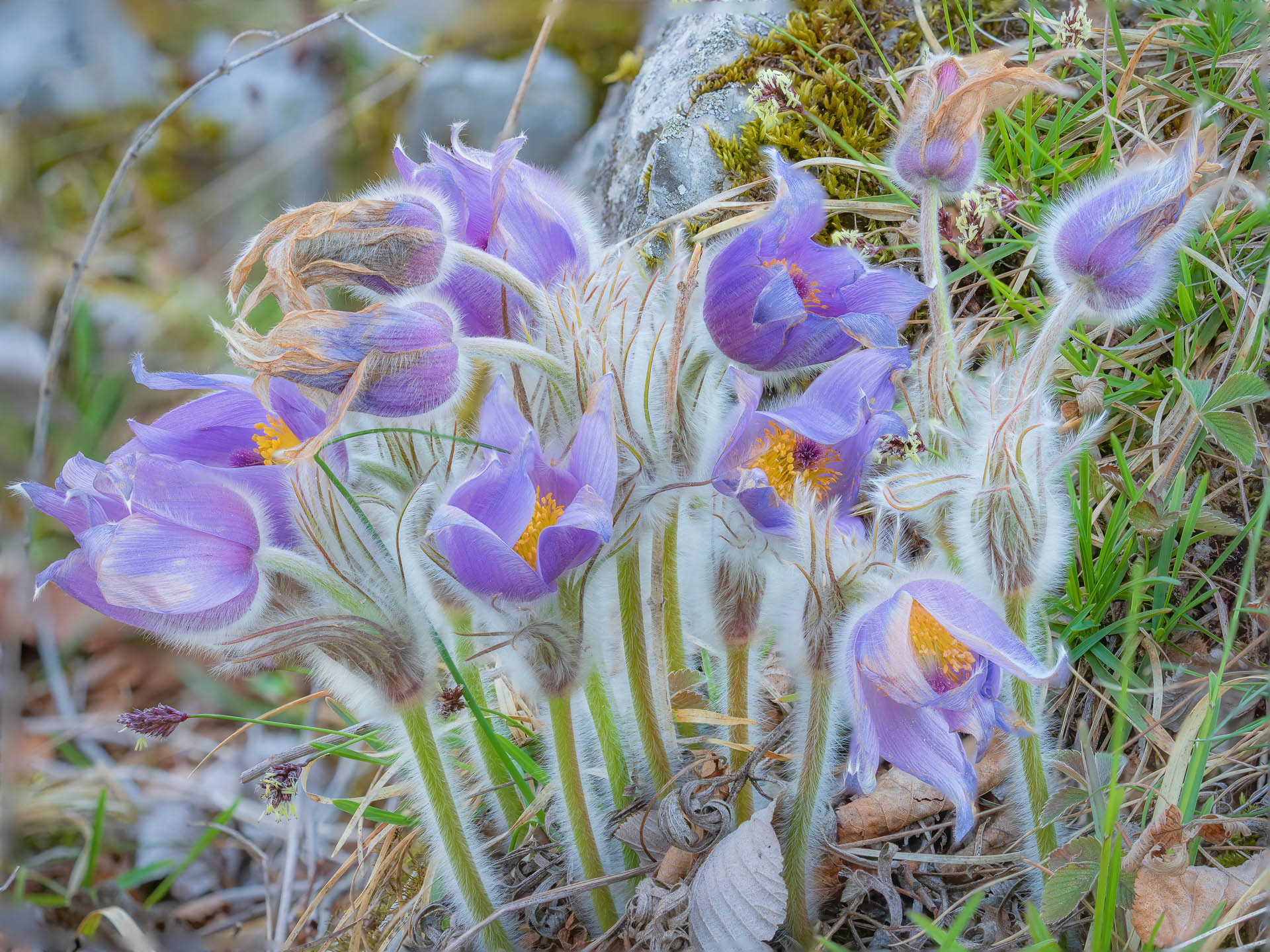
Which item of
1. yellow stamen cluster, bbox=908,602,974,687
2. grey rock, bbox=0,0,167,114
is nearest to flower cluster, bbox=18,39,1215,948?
yellow stamen cluster, bbox=908,602,974,687

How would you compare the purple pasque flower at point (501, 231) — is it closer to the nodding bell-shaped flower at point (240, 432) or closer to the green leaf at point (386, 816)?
the nodding bell-shaped flower at point (240, 432)

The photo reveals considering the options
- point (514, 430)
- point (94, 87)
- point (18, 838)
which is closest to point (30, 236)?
point (94, 87)

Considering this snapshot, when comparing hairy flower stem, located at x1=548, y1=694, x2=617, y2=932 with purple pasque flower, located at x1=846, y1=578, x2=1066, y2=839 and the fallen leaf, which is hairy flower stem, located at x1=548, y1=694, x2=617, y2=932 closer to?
the fallen leaf

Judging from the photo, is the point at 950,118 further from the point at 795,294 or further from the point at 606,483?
the point at 606,483

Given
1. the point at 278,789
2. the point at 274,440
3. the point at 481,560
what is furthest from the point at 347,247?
the point at 278,789

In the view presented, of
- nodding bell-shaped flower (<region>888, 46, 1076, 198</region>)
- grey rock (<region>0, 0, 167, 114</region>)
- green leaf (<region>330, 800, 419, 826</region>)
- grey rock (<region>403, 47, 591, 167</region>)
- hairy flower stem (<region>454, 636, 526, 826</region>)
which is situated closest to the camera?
nodding bell-shaped flower (<region>888, 46, 1076, 198</region>)

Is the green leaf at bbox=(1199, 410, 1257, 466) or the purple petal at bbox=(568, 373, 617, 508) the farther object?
the green leaf at bbox=(1199, 410, 1257, 466)

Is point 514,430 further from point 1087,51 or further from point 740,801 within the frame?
point 1087,51
